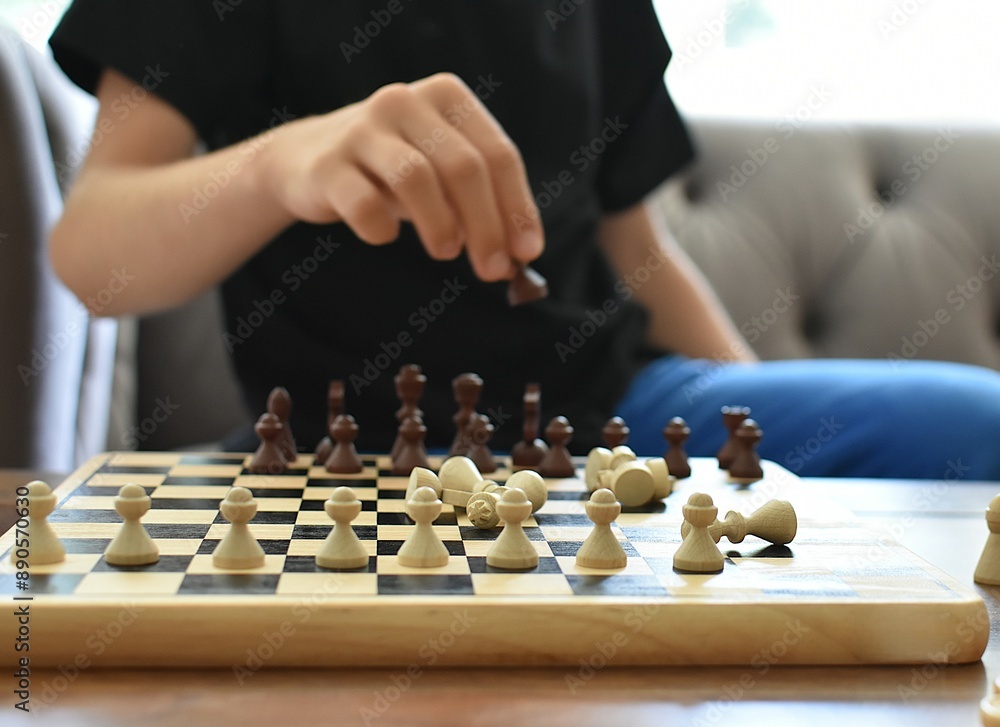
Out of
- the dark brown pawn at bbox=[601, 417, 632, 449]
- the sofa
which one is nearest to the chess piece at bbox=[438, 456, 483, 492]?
the dark brown pawn at bbox=[601, 417, 632, 449]

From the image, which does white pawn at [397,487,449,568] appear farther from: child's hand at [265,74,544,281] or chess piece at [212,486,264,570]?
child's hand at [265,74,544,281]

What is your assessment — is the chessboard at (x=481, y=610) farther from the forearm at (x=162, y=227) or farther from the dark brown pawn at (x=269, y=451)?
the forearm at (x=162, y=227)

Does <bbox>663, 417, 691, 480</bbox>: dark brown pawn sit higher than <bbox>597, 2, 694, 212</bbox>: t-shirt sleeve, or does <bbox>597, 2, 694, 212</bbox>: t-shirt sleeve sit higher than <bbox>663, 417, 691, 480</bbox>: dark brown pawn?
<bbox>597, 2, 694, 212</bbox>: t-shirt sleeve

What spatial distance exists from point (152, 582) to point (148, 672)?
0.24 feet

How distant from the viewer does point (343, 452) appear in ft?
3.47

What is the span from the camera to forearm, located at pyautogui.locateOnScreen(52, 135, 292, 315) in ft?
3.83

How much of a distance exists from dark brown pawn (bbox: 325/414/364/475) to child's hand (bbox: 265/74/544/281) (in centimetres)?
20

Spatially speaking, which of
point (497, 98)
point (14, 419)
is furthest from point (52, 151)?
point (497, 98)

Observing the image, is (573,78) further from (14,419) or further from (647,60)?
(14,419)

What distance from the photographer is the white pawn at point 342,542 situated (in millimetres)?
669

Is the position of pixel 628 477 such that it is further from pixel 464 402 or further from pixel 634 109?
pixel 634 109

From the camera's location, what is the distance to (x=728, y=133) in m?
2.19

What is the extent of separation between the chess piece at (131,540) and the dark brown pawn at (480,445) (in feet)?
1.46

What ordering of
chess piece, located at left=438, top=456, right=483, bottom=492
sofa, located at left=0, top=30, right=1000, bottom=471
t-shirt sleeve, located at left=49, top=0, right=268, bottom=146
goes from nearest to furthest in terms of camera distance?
chess piece, located at left=438, top=456, right=483, bottom=492
t-shirt sleeve, located at left=49, top=0, right=268, bottom=146
sofa, located at left=0, top=30, right=1000, bottom=471
